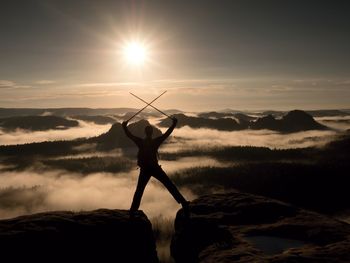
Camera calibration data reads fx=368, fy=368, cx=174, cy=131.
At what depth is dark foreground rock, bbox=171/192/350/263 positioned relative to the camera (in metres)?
16.0

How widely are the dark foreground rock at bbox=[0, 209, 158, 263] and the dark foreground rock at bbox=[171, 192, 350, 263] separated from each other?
2629 mm

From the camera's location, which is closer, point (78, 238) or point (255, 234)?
point (78, 238)

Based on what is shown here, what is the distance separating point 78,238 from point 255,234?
9.17m

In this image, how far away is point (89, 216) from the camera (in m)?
18.7

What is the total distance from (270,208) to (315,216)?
2.86m

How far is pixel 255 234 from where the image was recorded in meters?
19.6

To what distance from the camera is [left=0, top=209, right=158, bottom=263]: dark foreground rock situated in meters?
15.4

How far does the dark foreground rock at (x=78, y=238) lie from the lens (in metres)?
15.4

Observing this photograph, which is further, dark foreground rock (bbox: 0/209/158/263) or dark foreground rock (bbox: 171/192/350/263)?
dark foreground rock (bbox: 171/192/350/263)

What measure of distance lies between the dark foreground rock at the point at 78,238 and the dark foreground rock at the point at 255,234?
8.62 feet

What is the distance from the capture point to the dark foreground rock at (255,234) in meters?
16.0

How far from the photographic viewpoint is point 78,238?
55.2 feet

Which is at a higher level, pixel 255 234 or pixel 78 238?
pixel 78 238

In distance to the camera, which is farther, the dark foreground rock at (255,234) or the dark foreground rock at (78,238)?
the dark foreground rock at (255,234)
